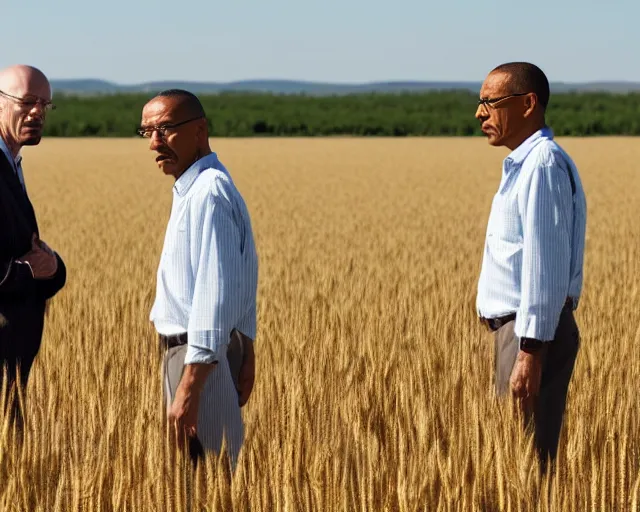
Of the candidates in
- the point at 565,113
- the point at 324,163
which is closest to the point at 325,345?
the point at 324,163

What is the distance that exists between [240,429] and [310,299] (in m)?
3.50

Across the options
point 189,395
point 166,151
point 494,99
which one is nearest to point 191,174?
point 166,151

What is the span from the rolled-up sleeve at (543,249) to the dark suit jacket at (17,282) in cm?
140

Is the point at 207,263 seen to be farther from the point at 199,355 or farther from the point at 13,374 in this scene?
the point at 13,374

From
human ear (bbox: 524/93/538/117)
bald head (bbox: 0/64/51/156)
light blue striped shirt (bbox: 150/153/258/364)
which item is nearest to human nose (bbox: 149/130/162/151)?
light blue striped shirt (bbox: 150/153/258/364)

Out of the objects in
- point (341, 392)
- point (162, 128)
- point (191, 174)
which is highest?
point (162, 128)

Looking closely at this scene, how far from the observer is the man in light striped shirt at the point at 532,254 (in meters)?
3.06

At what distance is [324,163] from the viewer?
32125 mm

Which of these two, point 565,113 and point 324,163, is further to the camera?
point 565,113

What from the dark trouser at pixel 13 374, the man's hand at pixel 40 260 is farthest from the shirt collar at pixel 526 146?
the dark trouser at pixel 13 374

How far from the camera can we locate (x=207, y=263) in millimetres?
2678

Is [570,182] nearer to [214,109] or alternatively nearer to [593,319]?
[593,319]

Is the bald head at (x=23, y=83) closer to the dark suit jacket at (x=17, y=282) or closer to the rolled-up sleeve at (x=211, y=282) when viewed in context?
the dark suit jacket at (x=17, y=282)

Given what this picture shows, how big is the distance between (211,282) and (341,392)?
1380 mm
